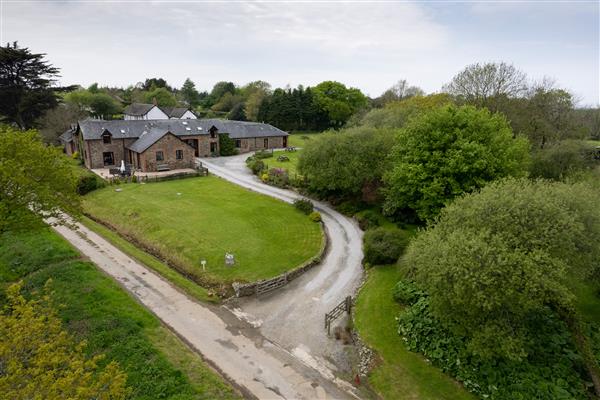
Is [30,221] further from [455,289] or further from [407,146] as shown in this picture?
[407,146]

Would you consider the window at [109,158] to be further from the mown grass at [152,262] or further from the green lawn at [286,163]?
the green lawn at [286,163]

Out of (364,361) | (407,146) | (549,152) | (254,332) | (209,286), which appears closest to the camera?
(364,361)

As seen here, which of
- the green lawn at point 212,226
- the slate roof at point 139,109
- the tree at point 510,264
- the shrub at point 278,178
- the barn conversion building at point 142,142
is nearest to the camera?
the tree at point 510,264

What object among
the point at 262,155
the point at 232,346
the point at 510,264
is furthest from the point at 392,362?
the point at 262,155

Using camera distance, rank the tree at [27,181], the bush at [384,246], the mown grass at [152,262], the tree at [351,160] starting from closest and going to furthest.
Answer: the tree at [27,181] < the mown grass at [152,262] < the bush at [384,246] < the tree at [351,160]

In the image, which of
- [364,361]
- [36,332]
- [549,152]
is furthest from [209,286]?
[549,152]

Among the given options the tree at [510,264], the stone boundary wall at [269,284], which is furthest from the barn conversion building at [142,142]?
the tree at [510,264]
